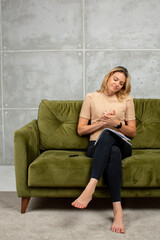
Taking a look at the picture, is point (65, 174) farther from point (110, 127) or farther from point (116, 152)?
point (110, 127)

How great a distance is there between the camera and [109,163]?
217 centimetres

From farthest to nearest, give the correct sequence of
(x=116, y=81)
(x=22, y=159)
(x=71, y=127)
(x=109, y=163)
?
(x=71, y=127)
(x=116, y=81)
(x=22, y=159)
(x=109, y=163)

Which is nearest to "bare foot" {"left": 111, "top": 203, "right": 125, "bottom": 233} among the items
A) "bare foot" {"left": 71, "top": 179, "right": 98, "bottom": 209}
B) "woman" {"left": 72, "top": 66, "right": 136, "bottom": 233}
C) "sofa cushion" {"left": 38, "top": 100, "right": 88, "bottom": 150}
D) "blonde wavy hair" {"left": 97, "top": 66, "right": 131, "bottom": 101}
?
"woman" {"left": 72, "top": 66, "right": 136, "bottom": 233}

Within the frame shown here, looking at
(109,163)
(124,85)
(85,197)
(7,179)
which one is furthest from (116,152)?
(7,179)

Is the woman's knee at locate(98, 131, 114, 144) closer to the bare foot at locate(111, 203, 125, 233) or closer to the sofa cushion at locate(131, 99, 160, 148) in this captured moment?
the bare foot at locate(111, 203, 125, 233)

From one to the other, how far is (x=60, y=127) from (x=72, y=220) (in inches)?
37.4

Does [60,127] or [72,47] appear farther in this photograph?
[72,47]

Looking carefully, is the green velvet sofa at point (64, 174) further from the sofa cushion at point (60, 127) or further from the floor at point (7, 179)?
the floor at point (7, 179)

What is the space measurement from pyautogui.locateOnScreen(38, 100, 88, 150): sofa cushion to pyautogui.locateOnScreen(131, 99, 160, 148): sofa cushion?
1.72ft

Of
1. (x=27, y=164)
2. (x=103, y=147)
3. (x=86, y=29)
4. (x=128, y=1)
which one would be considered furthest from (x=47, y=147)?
(x=128, y=1)

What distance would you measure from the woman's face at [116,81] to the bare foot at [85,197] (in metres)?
0.87

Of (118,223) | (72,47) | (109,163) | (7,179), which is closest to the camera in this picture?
(118,223)

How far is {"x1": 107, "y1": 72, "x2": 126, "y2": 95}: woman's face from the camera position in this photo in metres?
2.54

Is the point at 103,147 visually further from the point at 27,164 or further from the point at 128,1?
the point at 128,1
